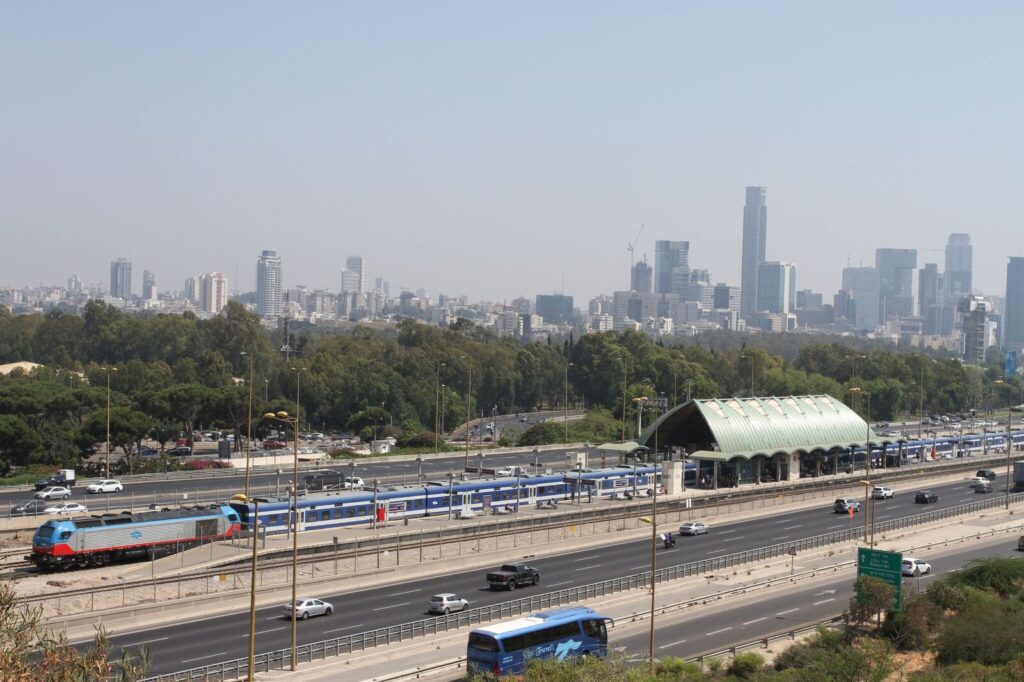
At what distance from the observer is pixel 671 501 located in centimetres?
6438

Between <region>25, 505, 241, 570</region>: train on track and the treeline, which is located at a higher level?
the treeline

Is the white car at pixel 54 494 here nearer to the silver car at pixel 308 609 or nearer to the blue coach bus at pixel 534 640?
the silver car at pixel 308 609

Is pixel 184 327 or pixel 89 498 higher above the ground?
pixel 184 327

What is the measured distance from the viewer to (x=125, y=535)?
45.4m

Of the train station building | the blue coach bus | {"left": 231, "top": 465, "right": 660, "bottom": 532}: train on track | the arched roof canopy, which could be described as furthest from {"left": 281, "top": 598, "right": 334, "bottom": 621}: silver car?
the train station building

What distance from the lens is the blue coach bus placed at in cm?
2972

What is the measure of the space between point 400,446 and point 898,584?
57895 millimetres

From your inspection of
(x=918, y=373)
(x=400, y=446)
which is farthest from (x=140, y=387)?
(x=918, y=373)

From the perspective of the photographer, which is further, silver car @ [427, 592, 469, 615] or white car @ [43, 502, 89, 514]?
white car @ [43, 502, 89, 514]

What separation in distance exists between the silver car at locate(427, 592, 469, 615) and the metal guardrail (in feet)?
2.92

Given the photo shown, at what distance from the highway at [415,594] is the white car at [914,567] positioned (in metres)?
7.43

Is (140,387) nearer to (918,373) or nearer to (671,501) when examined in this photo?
(671,501)

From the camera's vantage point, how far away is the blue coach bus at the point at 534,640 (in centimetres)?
2972

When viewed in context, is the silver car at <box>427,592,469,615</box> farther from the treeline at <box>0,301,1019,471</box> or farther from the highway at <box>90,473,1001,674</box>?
the treeline at <box>0,301,1019,471</box>
